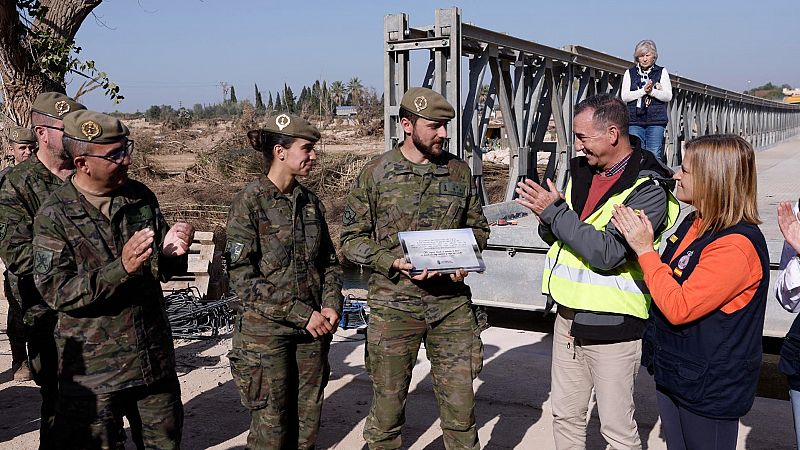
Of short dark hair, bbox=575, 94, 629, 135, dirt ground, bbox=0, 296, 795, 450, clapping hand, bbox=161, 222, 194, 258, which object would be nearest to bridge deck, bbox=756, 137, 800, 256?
dirt ground, bbox=0, 296, 795, 450

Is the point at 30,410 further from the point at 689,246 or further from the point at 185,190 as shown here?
the point at 185,190

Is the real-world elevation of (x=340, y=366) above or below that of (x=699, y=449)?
below

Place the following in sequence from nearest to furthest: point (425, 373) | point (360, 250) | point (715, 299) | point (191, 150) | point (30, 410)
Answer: point (715, 299) → point (360, 250) → point (30, 410) → point (425, 373) → point (191, 150)

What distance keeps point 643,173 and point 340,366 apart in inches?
124

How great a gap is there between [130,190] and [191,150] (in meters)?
28.4

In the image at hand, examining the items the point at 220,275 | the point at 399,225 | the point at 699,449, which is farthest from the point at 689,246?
the point at 220,275

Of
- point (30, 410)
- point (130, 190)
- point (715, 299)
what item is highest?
point (130, 190)

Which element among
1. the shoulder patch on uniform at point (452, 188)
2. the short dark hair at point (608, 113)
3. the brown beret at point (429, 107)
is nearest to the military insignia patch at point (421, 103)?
the brown beret at point (429, 107)

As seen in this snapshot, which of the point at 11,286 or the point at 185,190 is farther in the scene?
the point at 185,190

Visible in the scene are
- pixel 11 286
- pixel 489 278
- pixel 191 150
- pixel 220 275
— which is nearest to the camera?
pixel 11 286

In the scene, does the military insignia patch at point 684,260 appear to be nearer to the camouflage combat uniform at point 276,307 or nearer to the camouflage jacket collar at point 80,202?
the camouflage combat uniform at point 276,307

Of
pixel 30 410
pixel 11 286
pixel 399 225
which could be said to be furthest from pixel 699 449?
pixel 30 410

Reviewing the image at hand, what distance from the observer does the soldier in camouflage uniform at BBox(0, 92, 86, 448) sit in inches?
141

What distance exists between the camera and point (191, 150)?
1184 inches
